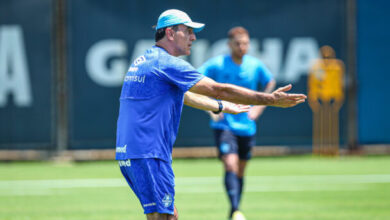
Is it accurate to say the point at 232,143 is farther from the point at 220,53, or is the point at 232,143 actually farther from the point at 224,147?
the point at 220,53

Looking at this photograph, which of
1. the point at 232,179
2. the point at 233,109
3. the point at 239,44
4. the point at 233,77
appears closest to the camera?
the point at 233,109

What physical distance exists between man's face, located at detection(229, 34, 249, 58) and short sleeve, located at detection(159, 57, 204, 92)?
4.31 meters

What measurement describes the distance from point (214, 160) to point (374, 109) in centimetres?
454

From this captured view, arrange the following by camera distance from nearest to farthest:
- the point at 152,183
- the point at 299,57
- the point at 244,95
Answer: the point at 152,183
the point at 244,95
the point at 299,57

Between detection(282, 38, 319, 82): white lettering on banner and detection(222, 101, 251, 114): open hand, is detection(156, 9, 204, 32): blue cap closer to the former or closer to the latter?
detection(222, 101, 251, 114): open hand

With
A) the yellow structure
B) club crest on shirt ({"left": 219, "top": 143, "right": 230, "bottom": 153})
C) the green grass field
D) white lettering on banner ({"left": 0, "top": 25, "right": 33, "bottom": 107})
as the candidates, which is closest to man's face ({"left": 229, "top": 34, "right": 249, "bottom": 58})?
club crest on shirt ({"left": 219, "top": 143, "right": 230, "bottom": 153})

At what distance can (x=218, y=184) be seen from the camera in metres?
14.1

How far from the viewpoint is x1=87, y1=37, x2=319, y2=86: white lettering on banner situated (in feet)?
60.8

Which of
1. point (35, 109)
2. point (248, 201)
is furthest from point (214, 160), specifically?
point (248, 201)

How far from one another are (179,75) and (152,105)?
314 mm

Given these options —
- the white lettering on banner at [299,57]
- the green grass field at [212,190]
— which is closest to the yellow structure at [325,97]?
the white lettering on banner at [299,57]

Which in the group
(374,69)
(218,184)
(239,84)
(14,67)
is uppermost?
(239,84)

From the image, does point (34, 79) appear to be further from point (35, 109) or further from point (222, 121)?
point (222, 121)

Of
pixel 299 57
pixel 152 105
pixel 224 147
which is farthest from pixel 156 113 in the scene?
pixel 299 57
